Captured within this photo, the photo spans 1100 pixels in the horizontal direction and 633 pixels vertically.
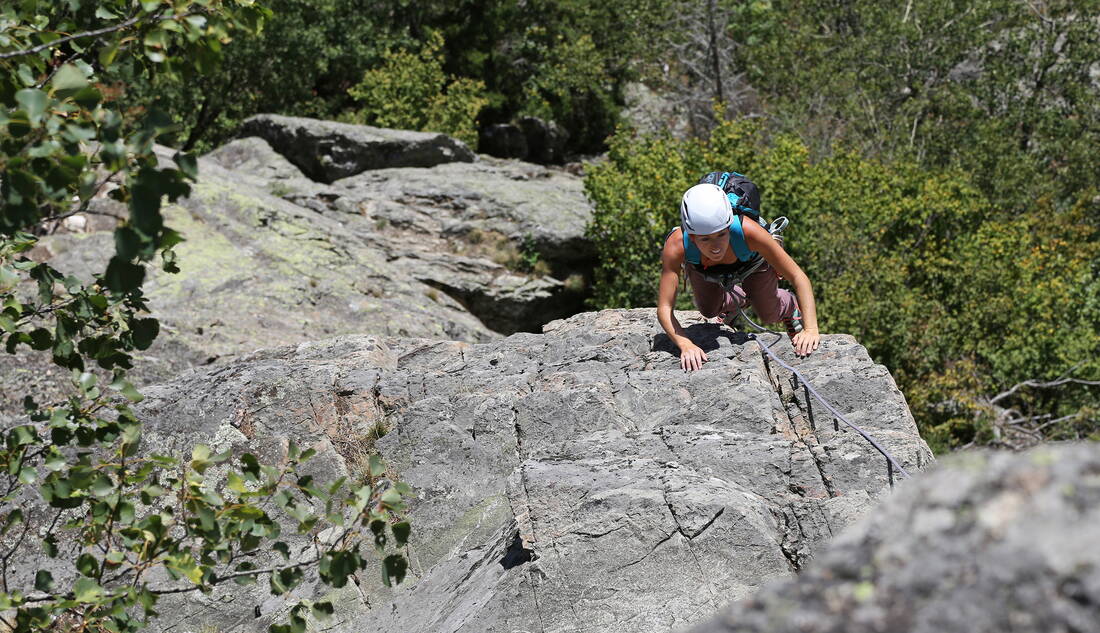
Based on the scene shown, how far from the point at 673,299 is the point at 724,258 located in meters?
0.42

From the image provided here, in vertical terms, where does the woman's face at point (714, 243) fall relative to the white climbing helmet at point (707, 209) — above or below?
below

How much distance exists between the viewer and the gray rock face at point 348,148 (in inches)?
886

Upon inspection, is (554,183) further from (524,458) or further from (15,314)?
(15,314)

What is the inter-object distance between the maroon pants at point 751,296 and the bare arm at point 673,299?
0.45 metres

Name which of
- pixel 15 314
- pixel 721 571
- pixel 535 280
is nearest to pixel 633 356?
pixel 721 571

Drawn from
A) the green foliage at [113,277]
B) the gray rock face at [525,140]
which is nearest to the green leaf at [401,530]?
the green foliage at [113,277]

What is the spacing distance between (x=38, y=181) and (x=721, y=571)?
11.4 feet

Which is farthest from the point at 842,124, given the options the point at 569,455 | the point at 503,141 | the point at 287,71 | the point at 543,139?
the point at 569,455

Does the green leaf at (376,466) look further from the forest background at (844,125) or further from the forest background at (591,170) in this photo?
the forest background at (844,125)

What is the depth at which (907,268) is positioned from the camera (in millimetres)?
18609

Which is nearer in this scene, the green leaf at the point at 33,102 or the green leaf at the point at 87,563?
the green leaf at the point at 33,102

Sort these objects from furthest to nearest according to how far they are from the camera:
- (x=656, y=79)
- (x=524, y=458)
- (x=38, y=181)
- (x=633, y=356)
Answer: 1. (x=656, y=79)
2. (x=633, y=356)
3. (x=524, y=458)
4. (x=38, y=181)

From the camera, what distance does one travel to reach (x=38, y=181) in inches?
132

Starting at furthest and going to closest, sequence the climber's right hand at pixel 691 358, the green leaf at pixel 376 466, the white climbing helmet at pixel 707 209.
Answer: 1. the climber's right hand at pixel 691 358
2. the white climbing helmet at pixel 707 209
3. the green leaf at pixel 376 466
